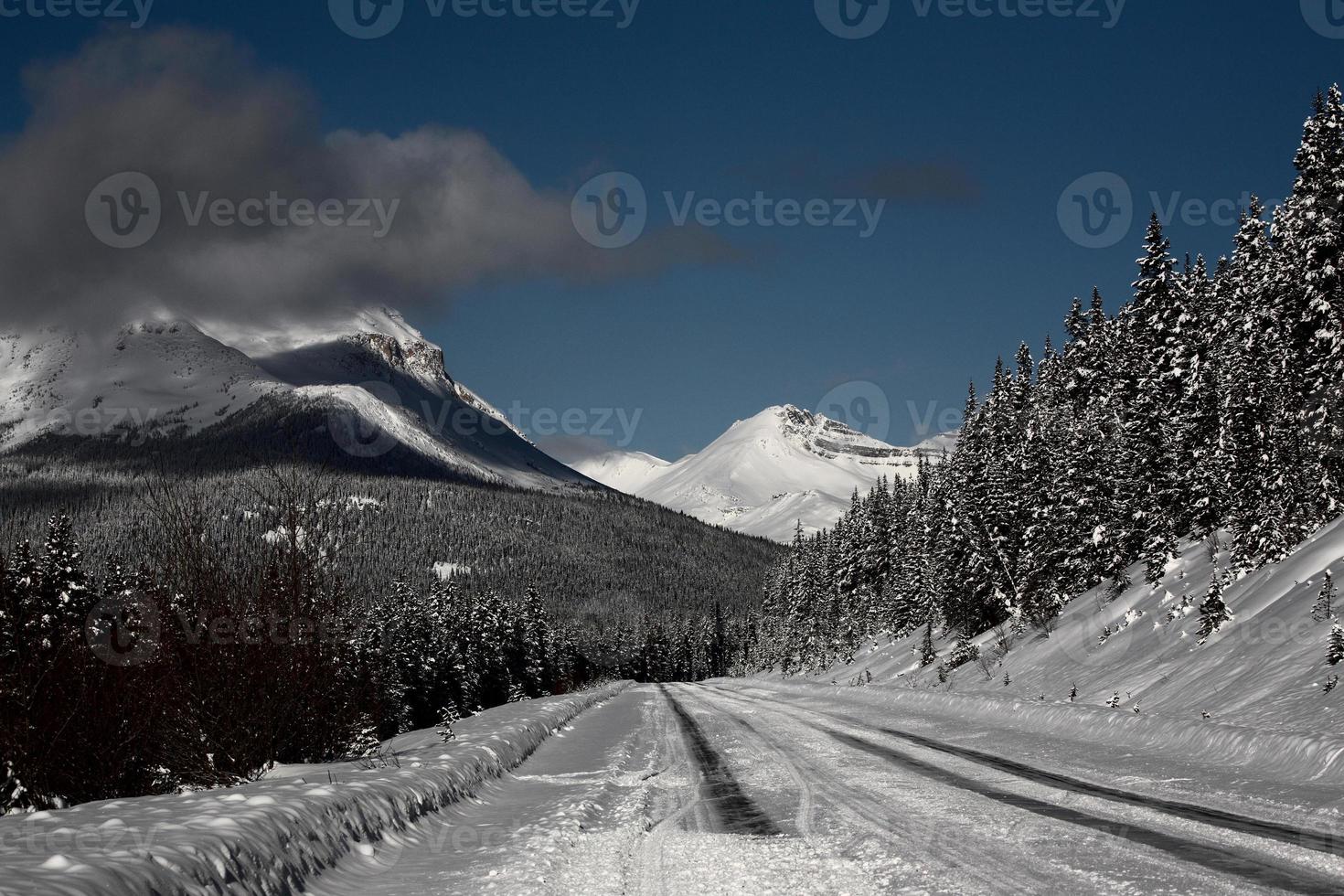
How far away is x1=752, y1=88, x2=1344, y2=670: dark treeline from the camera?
27016 mm

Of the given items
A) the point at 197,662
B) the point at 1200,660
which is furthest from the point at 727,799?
the point at 1200,660

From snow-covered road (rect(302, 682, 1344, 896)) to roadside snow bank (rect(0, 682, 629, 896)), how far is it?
278mm

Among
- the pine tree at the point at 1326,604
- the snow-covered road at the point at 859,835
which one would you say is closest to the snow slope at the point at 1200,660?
the pine tree at the point at 1326,604

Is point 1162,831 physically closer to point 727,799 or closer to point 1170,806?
point 1170,806

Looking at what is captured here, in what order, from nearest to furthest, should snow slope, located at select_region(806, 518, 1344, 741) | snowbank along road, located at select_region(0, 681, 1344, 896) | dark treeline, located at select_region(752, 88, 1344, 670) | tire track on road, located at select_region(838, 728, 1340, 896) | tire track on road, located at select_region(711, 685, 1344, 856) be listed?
tire track on road, located at select_region(838, 728, 1340, 896), snowbank along road, located at select_region(0, 681, 1344, 896), tire track on road, located at select_region(711, 685, 1344, 856), snow slope, located at select_region(806, 518, 1344, 741), dark treeline, located at select_region(752, 88, 1344, 670)

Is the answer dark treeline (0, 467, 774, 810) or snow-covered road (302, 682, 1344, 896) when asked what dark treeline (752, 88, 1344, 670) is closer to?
snow-covered road (302, 682, 1344, 896)

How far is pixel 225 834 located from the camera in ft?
18.7

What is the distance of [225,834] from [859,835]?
4.60m

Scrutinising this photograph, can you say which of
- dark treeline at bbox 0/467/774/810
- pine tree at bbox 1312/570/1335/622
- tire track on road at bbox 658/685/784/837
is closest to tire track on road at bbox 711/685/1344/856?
tire track on road at bbox 658/685/784/837

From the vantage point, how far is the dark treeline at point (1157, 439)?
88.6 feet

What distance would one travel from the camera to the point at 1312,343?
27.7 m

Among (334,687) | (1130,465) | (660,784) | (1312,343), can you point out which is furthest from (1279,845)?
(1130,465)

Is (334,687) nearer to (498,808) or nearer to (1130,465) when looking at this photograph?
(498,808)

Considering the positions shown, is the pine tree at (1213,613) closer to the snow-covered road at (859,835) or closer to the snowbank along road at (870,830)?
the snowbank along road at (870,830)
